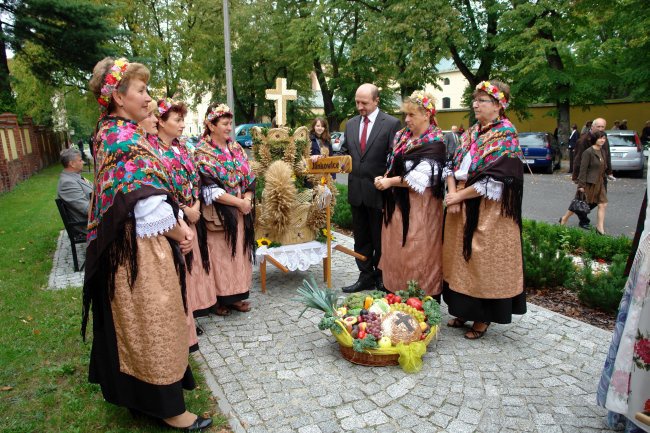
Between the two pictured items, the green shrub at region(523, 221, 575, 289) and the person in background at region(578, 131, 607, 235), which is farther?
the person in background at region(578, 131, 607, 235)

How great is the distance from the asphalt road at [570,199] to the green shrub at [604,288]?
404 centimetres

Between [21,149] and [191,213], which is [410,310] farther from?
[21,149]

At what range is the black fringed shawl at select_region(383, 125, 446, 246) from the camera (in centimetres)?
443

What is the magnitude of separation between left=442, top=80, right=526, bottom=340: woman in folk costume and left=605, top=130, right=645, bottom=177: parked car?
14.0 m

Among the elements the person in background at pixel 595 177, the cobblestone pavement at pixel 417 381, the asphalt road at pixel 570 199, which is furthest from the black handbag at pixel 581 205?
the cobblestone pavement at pixel 417 381

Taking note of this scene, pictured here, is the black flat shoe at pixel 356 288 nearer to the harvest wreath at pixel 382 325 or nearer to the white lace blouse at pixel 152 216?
the harvest wreath at pixel 382 325

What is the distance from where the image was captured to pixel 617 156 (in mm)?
16000

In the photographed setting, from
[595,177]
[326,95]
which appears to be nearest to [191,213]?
[595,177]

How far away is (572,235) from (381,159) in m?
3.42

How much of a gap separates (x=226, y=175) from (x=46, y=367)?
2111 millimetres

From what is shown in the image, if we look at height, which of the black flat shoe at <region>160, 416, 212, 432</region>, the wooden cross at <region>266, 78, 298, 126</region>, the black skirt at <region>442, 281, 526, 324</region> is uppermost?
the wooden cross at <region>266, 78, 298, 126</region>

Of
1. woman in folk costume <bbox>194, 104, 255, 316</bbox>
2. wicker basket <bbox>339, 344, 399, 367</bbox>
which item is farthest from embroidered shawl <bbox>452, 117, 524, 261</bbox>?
woman in folk costume <bbox>194, 104, 255, 316</bbox>

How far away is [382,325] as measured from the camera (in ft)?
12.7

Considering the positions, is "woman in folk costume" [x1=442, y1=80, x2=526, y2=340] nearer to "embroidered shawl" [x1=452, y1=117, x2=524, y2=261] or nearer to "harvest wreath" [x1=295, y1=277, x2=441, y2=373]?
"embroidered shawl" [x1=452, y1=117, x2=524, y2=261]
